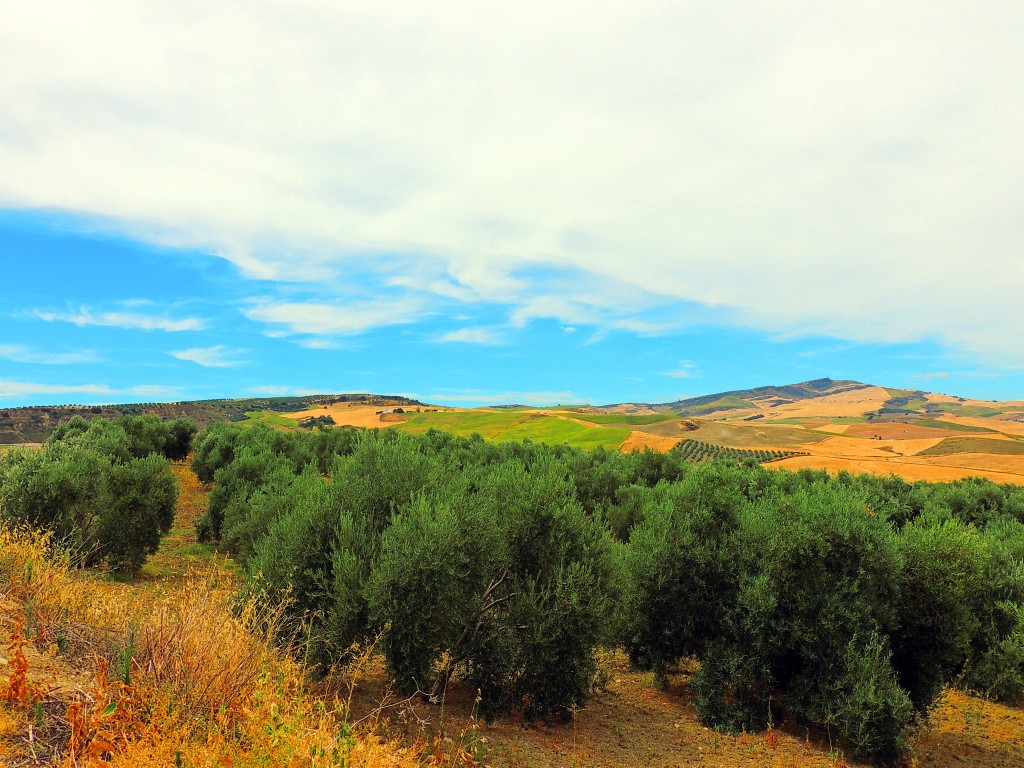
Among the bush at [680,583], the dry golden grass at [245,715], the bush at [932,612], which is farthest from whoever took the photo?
the bush at [680,583]

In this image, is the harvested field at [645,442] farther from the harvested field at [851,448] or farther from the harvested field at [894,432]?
the harvested field at [894,432]

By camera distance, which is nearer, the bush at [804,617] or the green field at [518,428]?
the bush at [804,617]

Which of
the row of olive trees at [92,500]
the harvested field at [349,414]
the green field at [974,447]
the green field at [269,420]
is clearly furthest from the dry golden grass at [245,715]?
the harvested field at [349,414]

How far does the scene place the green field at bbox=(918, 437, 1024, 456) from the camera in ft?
296

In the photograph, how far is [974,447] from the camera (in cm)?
9631

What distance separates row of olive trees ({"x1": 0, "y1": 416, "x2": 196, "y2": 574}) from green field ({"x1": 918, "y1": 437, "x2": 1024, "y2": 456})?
114838 millimetres

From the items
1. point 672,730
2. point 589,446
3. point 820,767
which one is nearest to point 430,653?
point 672,730

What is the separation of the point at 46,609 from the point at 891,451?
12204 cm

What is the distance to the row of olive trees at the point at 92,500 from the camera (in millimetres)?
19531

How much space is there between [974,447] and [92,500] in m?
125

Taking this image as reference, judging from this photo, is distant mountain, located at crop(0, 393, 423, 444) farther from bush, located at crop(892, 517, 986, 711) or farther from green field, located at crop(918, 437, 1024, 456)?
green field, located at crop(918, 437, 1024, 456)

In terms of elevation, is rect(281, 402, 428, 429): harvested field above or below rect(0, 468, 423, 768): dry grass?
above

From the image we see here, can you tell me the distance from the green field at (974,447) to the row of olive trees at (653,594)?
3898 inches

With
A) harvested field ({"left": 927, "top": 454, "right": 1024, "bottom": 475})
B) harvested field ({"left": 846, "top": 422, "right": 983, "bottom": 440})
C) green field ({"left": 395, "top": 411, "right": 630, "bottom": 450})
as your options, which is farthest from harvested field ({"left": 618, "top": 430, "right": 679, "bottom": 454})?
harvested field ({"left": 846, "top": 422, "right": 983, "bottom": 440})
